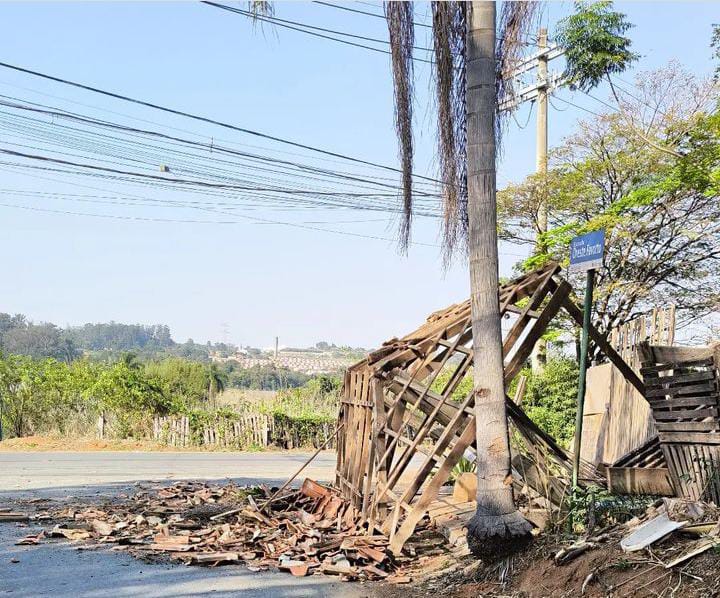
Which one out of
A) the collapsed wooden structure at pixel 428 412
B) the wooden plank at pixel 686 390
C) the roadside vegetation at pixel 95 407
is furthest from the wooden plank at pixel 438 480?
the roadside vegetation at pixel 95 407

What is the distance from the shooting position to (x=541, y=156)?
24500 mm

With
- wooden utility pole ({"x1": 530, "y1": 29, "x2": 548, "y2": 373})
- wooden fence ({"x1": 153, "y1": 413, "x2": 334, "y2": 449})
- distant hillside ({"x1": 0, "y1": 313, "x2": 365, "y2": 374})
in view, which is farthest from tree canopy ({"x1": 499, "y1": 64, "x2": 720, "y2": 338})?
distant hillside ({"x1": 0, "y1": 313, "x2": 365, "y2": 374})

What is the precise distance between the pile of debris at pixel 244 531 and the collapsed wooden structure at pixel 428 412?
1.16ft

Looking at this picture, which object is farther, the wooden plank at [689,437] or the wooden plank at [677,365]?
the wooden plank at [677,365]

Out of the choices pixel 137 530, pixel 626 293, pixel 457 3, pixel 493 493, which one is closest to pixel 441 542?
pixel 493 493

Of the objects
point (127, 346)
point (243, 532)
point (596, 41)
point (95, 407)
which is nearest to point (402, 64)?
point (243, 532)

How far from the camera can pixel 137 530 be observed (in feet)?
32.8

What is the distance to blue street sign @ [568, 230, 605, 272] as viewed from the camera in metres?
7.29

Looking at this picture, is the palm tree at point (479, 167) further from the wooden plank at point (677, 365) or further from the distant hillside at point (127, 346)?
the distant hillside at point (127, 346)

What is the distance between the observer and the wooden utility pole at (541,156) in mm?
22516

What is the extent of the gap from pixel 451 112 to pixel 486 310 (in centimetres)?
215

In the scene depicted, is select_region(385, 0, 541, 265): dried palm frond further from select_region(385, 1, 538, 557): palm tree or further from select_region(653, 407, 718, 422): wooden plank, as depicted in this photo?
select_region(653, 407, 718, 422): wooden plank

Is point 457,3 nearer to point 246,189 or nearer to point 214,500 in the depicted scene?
point 214,500

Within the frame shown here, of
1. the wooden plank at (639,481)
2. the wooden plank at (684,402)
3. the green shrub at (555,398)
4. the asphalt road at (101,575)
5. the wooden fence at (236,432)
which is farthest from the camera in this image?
the wooden fence at (236,432)
